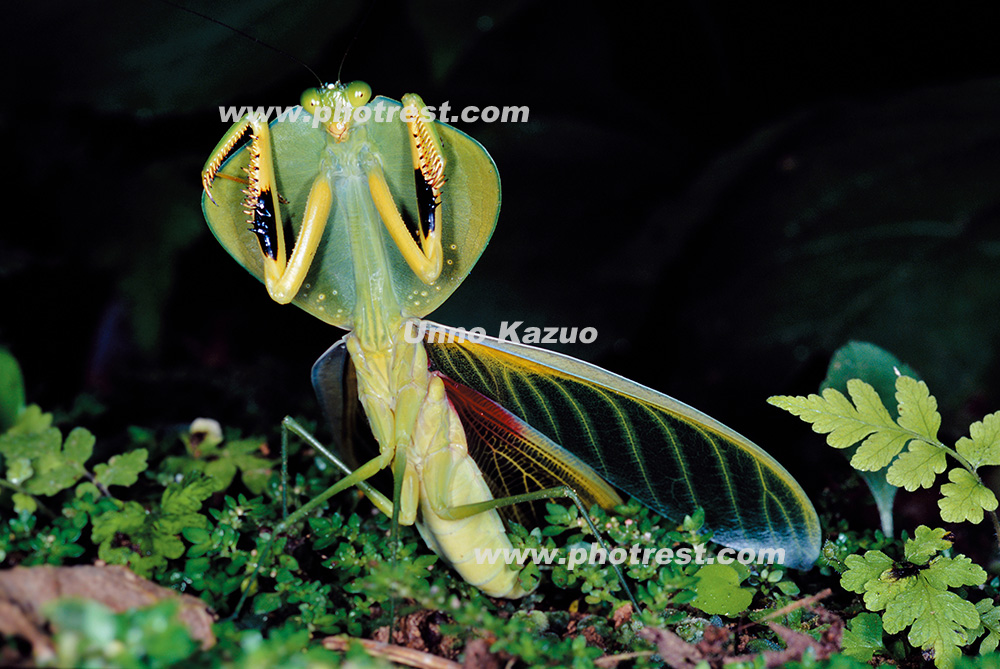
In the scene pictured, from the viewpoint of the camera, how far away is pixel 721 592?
2.92ft

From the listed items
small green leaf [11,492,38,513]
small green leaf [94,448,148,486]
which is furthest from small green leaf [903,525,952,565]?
small green leaf [11,492,38,513]

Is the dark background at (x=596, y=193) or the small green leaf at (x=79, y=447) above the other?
the dark background at (x=596, y=193)

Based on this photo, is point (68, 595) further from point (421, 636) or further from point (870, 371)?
point (870, 371)

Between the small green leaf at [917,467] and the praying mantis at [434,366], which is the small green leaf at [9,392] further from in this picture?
the small green leaf at [917,467]

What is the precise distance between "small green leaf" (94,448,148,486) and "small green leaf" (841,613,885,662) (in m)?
0.96

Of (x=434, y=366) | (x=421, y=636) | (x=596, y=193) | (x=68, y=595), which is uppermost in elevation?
(x=596, y=193)

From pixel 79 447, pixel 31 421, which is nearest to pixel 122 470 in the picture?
pixel 79 447

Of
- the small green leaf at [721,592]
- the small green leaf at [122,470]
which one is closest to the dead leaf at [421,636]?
the small green leaf at [721,592]

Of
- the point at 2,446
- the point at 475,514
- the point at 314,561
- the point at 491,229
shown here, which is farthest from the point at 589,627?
the point at 2,446

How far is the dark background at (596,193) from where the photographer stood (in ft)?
4.75

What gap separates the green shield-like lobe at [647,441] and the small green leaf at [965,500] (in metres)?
0.15

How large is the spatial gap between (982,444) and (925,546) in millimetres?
146

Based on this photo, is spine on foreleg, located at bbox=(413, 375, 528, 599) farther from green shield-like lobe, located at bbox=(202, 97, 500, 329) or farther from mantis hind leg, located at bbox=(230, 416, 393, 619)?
green shield-like lobe, located at bbox=(202, 97, 500, 329)

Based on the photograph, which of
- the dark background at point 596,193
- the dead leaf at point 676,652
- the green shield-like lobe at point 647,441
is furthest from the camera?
the dark background at point 596,193
